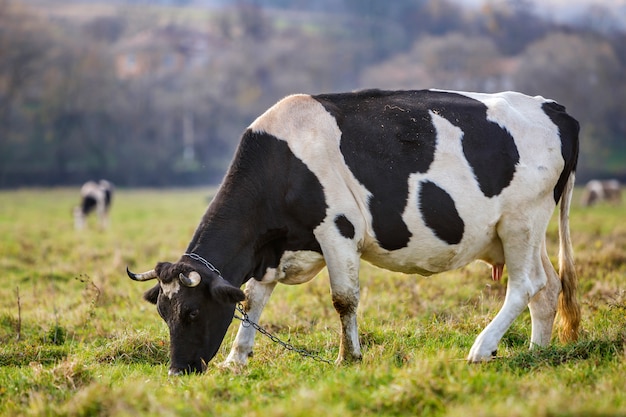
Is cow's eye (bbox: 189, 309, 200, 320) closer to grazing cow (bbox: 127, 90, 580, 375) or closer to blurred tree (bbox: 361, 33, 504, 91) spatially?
grazing cow (bbox: 127, 90, 580, 375)

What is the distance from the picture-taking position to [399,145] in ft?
23.6

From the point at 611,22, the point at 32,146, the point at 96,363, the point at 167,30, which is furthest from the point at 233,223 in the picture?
the point at 167,30

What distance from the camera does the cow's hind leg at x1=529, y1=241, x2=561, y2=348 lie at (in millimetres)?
7480

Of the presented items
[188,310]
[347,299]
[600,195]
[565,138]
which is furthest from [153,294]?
[600,195]

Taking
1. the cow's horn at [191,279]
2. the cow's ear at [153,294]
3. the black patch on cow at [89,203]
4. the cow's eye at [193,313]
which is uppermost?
the cow's horn at [191,279]

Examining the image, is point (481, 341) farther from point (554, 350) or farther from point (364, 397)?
point (364, 397)

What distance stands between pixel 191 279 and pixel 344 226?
1474mm

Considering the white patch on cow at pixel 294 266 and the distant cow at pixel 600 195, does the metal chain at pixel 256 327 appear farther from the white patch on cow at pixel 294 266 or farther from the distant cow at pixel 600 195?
the distant cow at pixel 600 195

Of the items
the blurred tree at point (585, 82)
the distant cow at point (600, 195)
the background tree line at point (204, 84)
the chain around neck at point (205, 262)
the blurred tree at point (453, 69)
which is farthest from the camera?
the blurred tree at point (453, 69)

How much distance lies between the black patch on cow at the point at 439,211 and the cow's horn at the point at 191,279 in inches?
85.7

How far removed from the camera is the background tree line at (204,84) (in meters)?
61.9

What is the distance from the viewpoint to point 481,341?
22.2ft

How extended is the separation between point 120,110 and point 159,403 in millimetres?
66615

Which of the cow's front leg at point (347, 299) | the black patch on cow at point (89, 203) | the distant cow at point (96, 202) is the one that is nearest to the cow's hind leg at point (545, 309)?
the cow's front leg at point (347, 299)
